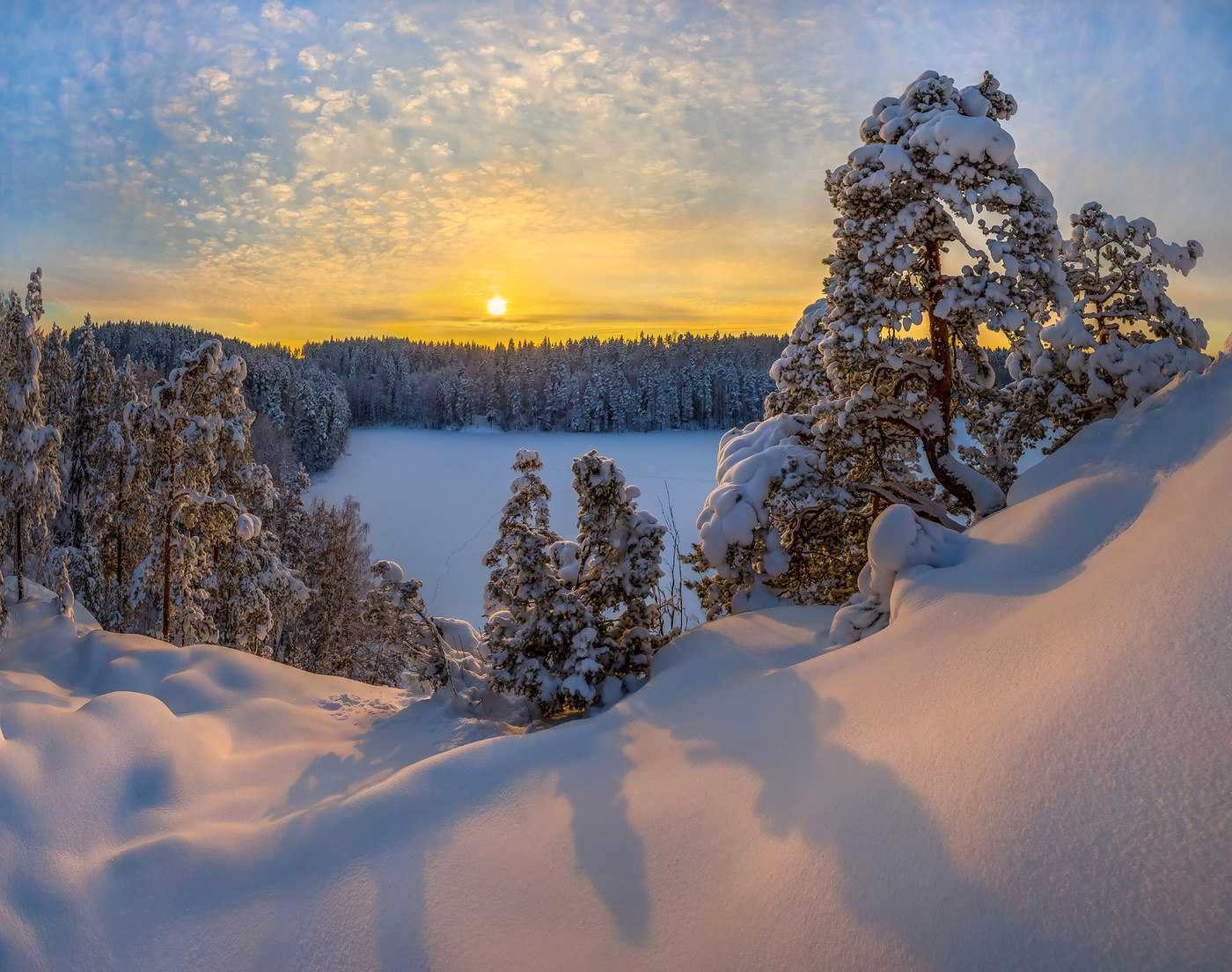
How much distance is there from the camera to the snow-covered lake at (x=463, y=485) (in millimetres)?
47156

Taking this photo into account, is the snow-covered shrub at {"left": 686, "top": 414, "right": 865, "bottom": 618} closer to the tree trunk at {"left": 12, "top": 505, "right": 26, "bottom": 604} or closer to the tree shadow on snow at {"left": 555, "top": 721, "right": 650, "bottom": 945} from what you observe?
the tree shadow on snow at {"left": 555, "top": 721, "right": 650, "bottom": 945}

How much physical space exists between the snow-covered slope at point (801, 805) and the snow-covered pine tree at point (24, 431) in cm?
815

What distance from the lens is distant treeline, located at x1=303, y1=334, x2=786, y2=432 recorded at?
94.1 metres

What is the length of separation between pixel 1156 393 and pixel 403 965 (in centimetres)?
924

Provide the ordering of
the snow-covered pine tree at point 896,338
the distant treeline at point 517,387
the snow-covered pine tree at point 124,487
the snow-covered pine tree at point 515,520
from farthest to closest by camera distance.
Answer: the distant treeline at point 517,387
the snow-covered pine tree at point 124,487
the snow-covered pine tree at point 515,520
the snow-covered pine tree at point 896,338

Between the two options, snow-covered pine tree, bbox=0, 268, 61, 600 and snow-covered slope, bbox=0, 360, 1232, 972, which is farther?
snow-covered pine tree, bbox=0, 268, 61, 600

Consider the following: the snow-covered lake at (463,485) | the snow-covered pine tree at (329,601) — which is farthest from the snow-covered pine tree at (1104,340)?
the snow-covered pine tree at (329,601)

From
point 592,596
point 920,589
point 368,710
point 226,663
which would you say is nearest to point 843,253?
point 920,589

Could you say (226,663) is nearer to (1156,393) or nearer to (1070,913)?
(1070,913)

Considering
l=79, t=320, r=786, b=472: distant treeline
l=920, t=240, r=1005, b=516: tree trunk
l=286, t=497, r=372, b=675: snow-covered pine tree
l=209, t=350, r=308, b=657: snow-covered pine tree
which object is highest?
l=79, t=320, r=786, b=472: distant treeline

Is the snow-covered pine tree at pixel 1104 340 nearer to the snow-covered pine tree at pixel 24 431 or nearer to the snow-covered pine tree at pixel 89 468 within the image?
the snow-covered pine tree at pixel 24 431

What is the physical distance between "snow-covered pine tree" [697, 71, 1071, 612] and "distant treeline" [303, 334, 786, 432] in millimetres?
83413

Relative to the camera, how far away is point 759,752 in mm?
5438

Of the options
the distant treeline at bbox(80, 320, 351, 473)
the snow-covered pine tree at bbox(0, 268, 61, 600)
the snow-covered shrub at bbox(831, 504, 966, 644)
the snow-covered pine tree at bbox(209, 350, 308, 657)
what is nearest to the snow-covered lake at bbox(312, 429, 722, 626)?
the distant treeline at bbox(80, 320, 351, 473)
